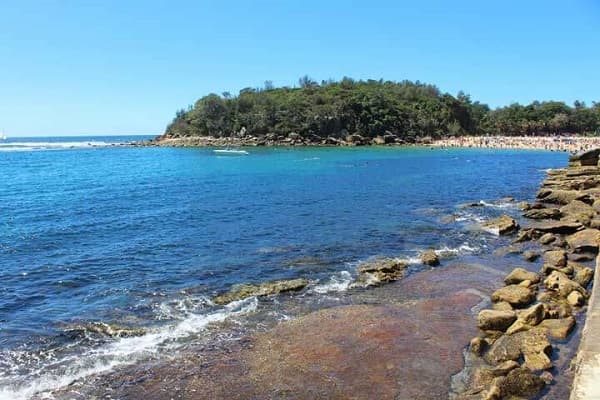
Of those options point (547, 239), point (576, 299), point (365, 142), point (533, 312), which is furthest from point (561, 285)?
point (365, 142)

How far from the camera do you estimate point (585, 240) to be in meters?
23.7

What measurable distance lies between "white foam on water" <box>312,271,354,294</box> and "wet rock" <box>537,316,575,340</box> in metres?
7.33

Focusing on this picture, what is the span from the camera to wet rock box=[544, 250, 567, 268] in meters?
21.0

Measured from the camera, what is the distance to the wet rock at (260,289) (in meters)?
18.3

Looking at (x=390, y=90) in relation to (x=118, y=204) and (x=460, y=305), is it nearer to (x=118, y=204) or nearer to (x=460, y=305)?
(x=118, y=204)

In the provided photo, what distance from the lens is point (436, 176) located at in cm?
6238

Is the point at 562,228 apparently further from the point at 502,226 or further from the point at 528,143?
the point at 528,143

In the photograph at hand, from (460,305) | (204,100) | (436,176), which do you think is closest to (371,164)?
(436,176)

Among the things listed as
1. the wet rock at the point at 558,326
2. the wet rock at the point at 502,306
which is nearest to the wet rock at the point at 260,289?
the wet rock at the point at 502,306

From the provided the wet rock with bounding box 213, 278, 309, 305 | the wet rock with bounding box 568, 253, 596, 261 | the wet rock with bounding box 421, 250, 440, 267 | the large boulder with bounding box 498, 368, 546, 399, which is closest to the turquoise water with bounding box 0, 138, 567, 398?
the wet rock with bounding box 213, 278, 309, 305

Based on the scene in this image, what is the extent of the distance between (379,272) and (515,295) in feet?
19.0

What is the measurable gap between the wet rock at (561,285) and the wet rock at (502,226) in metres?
9.87

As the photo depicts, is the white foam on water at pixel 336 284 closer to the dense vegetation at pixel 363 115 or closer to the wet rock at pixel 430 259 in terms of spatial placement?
the wet rock at pixel 430 259

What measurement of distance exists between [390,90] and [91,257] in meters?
159
